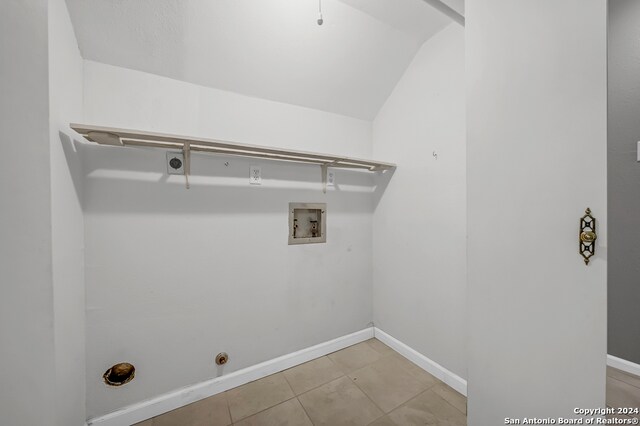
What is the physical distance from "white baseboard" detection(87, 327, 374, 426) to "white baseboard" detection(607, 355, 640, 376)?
148 cm

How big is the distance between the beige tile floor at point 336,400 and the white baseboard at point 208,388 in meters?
0.03

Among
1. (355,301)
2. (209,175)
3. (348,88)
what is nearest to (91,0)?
(209,175)

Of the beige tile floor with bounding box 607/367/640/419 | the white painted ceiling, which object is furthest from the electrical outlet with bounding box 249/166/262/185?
the beige tile floor with bounding box 607/367/640/419

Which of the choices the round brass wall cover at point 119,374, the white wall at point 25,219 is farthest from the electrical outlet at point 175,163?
the round brass wall cover at point 119,374

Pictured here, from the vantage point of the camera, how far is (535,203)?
77 centimetres

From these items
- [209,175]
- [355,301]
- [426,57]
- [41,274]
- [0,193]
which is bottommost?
[355,301]

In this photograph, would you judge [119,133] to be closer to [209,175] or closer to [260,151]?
[209,175]

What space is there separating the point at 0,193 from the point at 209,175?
0.78 m

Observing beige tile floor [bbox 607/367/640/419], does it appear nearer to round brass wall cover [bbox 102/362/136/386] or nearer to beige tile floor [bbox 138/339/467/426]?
beige tile floor [bbox 138/339/467/426]

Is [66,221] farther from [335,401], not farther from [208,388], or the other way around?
[335,401]

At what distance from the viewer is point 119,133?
3.37ft

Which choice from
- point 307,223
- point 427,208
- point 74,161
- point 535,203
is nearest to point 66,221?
point 74,161

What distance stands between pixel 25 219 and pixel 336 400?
169cm

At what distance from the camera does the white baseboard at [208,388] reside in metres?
1.20
